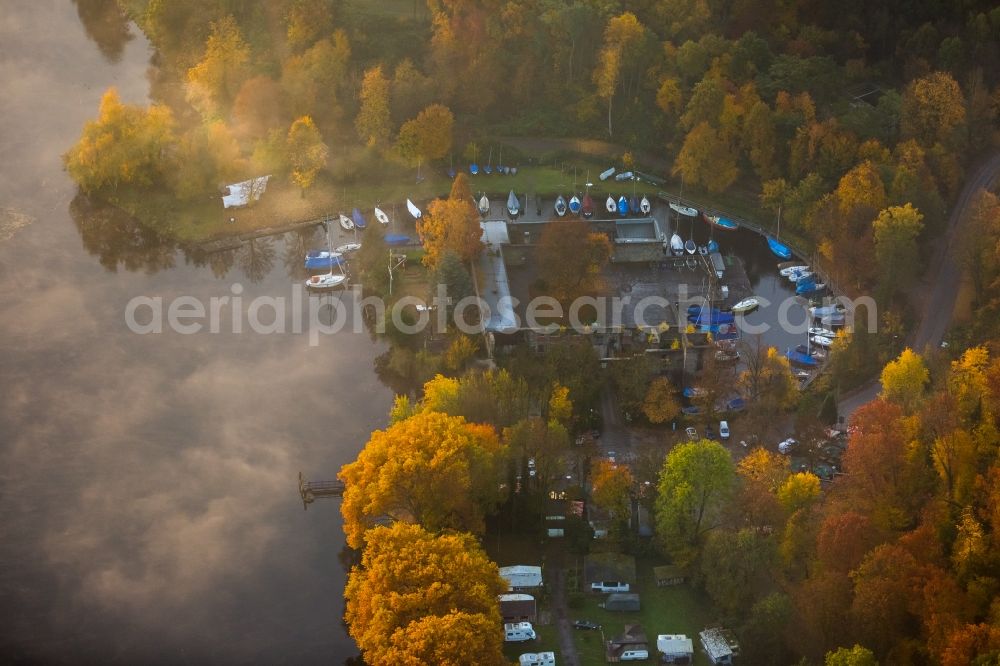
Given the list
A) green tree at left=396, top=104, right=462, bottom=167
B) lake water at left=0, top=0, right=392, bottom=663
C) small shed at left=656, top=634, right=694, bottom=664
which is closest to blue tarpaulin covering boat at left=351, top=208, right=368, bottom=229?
lake water at left=0, top=0, right=392, bottom=663

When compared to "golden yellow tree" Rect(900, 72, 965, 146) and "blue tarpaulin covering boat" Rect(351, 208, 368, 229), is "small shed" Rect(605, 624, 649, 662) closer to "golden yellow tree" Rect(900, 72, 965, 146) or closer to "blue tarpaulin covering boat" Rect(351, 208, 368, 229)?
"blue tarpaulin covering boat" Rect(351, 208, 368, 229)

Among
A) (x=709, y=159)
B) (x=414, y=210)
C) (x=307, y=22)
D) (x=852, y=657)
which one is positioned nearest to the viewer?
(x=852, y=657)

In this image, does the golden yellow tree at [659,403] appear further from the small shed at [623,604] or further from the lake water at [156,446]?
the small shed at [623,604]

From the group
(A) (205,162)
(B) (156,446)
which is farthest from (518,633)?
(A) (205,162)

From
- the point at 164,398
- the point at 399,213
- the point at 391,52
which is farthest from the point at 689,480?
the point at 391,52

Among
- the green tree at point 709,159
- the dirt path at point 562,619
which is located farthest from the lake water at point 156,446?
the dirt path at point 562,619

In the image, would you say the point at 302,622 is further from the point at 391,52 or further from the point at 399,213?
the point at 391,52

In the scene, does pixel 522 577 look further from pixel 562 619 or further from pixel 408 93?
pixel 408 93
